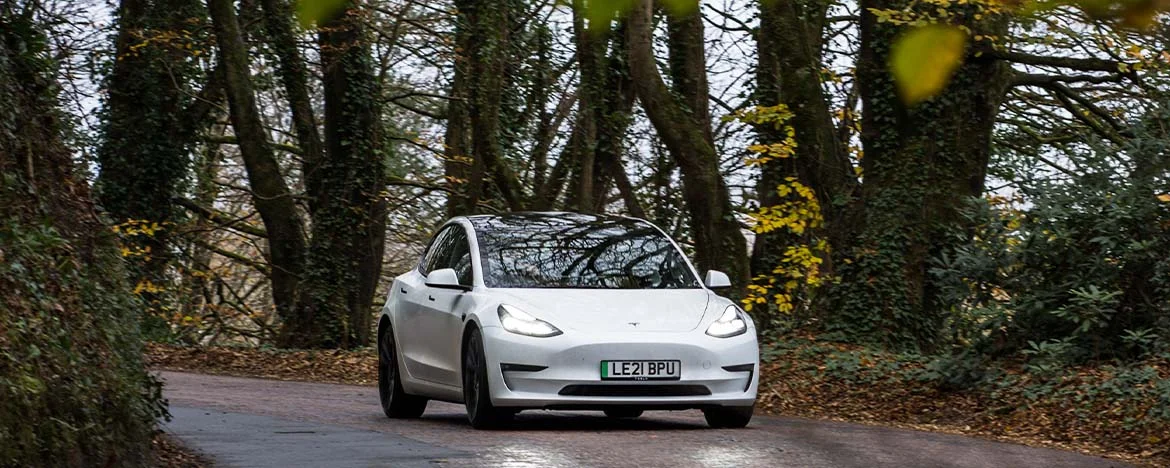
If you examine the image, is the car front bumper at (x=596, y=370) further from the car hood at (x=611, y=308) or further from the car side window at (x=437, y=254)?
the car side window at (x=437, y=254)

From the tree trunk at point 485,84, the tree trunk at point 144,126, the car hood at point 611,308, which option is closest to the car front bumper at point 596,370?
the car hood at point 611,308

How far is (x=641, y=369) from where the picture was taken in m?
11.1

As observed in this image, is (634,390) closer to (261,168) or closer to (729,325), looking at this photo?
(729,325)

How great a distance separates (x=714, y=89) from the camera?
88.2 ft

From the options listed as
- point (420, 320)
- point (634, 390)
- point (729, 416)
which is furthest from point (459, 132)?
point (634, 390)

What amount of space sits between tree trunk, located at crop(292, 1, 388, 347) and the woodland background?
4cm

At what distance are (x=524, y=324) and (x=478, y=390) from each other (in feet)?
1.89

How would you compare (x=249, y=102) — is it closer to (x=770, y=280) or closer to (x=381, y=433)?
(x=770, y=280)

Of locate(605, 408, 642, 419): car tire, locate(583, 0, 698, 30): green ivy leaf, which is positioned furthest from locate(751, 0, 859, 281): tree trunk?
locate(583, 0, 698, 30): green ivy leaf

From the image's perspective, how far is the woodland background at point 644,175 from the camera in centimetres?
788

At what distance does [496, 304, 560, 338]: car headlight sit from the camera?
36.4ft

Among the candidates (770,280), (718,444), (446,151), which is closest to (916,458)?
(718,444)

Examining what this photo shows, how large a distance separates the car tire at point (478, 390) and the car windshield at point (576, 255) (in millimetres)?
555

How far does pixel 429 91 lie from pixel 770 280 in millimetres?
11839
